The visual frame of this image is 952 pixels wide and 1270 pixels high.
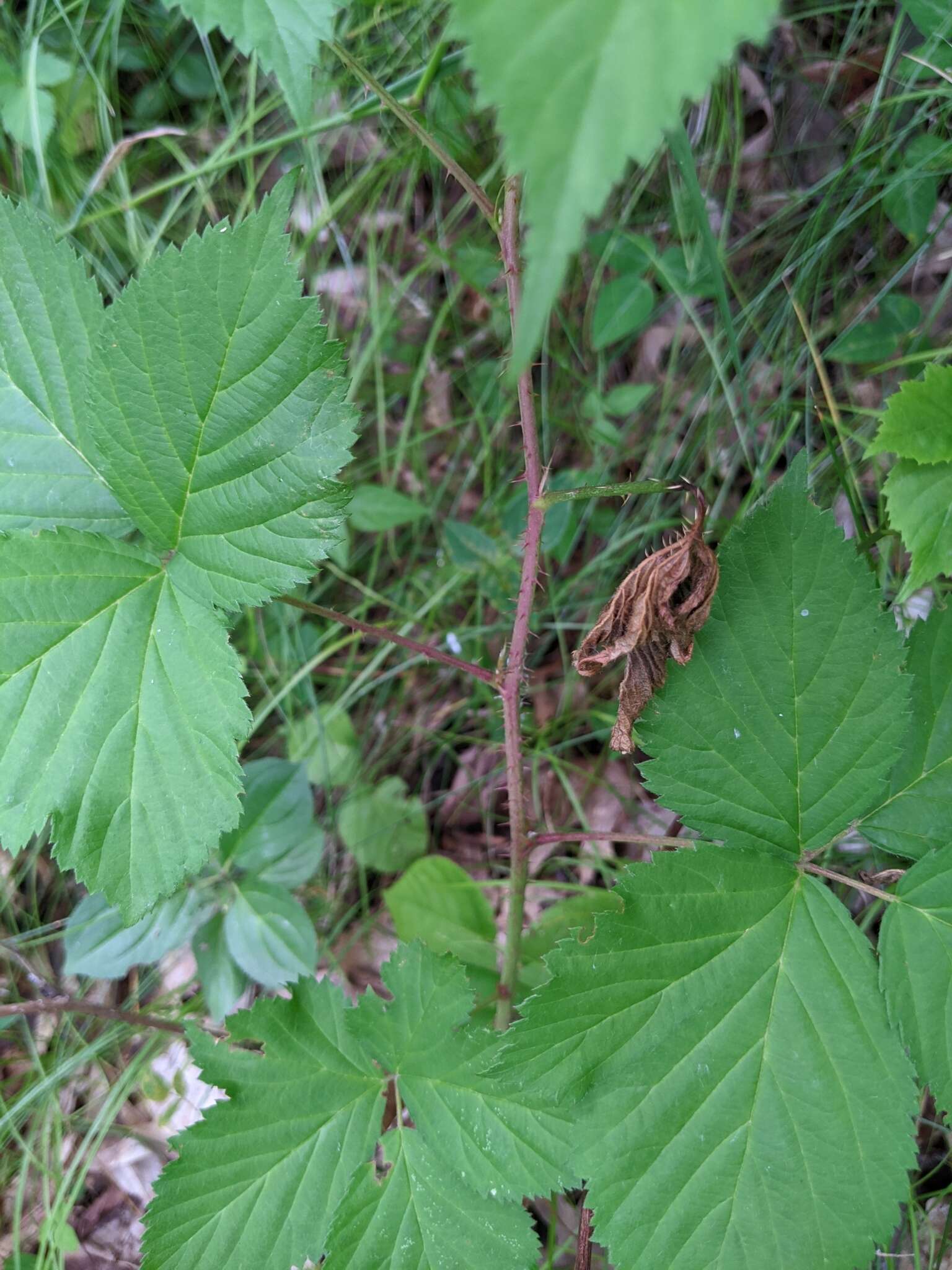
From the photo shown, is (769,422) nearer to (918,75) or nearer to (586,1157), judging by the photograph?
(918,75)

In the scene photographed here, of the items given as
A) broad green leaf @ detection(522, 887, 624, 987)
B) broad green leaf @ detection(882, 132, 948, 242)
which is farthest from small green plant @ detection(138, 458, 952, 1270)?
broad green leaf @ detection(882, 132, 948, 242)

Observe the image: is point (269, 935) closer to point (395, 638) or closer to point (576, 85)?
point (395, 638)

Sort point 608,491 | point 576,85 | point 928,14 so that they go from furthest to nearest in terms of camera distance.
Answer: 1. point 928,14
2. point 608,491
3. point 576,85

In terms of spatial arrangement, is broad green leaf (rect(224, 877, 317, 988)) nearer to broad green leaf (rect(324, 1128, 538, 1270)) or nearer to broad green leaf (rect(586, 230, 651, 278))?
broad green leaf (rect(324, 1128, 538, 1270))

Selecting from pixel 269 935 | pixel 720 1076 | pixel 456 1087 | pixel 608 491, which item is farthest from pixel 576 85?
pixel 269 935

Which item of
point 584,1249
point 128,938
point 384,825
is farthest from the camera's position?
point 384,825

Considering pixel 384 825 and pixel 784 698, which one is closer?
pixel 784 698

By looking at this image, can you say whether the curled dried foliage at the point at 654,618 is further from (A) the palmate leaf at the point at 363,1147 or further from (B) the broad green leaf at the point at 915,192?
(B) the broad green leaf at the point at 915,192
